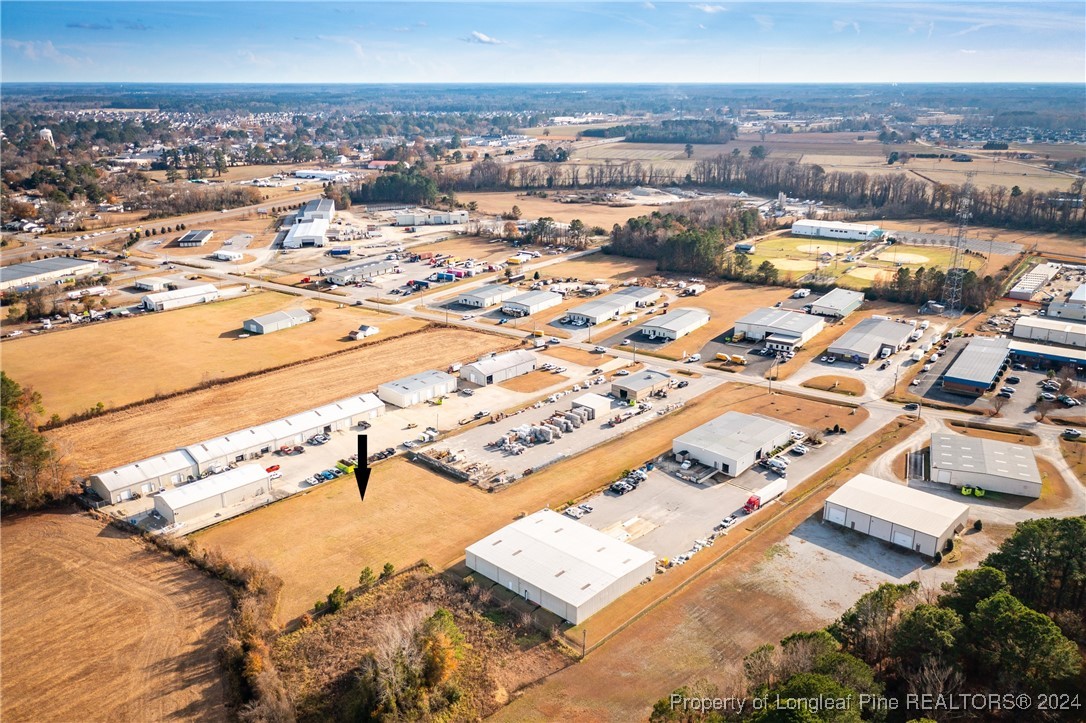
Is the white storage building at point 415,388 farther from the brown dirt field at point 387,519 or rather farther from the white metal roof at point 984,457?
the white metal roof at point 984,457

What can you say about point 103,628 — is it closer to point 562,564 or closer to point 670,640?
point 562,564

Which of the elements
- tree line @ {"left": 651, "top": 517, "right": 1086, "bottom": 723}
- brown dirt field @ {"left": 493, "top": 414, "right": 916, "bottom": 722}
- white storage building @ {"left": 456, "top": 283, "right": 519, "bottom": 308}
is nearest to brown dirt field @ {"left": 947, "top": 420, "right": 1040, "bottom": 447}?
tree line @ {"left": 651, "top": 517, "right": 1086, "bottom": 723}

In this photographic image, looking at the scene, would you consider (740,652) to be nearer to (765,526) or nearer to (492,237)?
(765,526)

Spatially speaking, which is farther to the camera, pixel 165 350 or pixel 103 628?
pixel 165 350

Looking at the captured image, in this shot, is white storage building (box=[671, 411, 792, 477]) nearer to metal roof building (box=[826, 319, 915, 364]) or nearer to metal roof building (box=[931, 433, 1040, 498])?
metal roof building (box=[931, 433, 1040, 498])

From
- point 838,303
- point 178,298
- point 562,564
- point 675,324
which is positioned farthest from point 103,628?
point 838,303

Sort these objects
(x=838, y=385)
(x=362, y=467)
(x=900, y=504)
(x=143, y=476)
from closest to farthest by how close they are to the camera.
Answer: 1. (x=362, y=467)
2. (x=900, y=504)
3. (x=143, y=476)
4. (x=838, y=385)

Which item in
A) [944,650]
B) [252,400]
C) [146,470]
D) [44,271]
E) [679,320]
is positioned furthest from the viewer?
[44,271]
